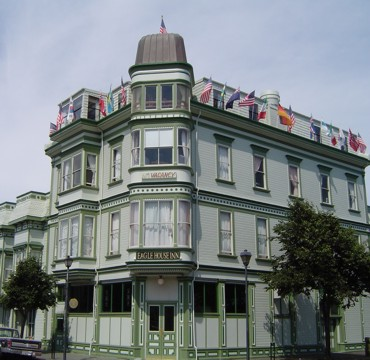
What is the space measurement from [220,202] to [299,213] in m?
4.41

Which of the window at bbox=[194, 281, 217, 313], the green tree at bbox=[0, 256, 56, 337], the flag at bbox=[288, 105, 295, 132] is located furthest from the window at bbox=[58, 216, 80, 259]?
the flag at bbox=[288, 105, 295, 132]

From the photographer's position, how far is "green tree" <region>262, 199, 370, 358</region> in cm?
2828

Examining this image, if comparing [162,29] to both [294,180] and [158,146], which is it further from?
[294,180]

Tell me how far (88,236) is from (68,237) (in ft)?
4.33

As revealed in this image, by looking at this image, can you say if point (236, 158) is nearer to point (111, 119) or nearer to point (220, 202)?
point (220, 202)

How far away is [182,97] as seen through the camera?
29.8m

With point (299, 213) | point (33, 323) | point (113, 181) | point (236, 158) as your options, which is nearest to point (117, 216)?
point (113, 181)

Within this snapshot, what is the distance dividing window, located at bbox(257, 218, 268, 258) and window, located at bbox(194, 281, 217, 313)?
4.62 meters

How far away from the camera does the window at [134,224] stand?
2859cm

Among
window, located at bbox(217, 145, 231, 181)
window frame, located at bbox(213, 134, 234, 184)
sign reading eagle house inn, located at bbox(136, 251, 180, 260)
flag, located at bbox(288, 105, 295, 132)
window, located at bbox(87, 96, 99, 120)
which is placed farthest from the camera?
flag, located at bbox(288, 105, 295, 132)

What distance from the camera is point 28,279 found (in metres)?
33.2

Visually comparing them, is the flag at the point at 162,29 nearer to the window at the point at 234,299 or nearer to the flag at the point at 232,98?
the flag at the point at 232,98

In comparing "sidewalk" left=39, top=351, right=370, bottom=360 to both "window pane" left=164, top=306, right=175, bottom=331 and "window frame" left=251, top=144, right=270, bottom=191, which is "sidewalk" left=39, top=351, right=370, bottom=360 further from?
"window frame" left=251, top=144, right=270, bottom=191

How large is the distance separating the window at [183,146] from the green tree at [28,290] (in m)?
11.4
